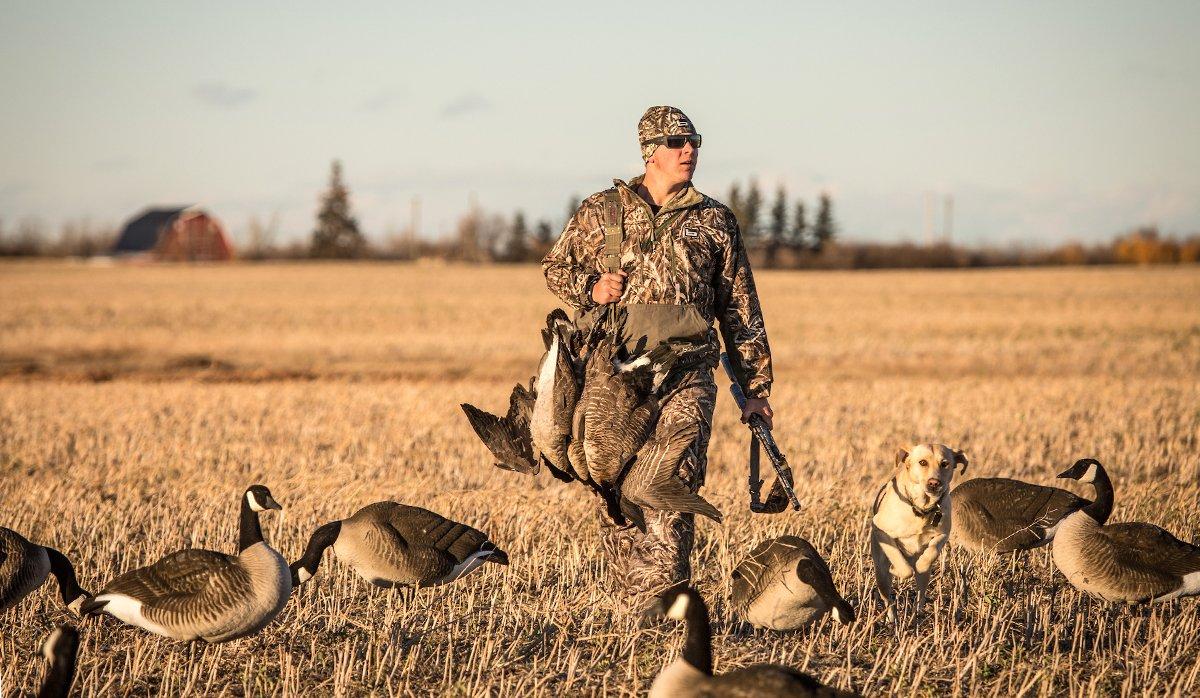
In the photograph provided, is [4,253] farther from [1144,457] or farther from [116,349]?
[1144,457]

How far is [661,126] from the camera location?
613 cm

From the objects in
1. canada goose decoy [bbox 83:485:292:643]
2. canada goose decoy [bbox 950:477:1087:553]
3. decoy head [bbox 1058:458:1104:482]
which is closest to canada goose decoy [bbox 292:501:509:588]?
canada goose decoy [bbox 83:485:292:643]

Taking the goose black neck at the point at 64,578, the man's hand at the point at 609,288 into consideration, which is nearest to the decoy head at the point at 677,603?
the man's hand at the point at 609,288

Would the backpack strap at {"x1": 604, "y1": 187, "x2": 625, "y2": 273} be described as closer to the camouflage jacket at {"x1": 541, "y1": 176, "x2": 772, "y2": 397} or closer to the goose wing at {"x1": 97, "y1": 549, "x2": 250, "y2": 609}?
the camouflage jacket at {"x1": 541, "y1": 176, "x2": 772, "y2": 397}

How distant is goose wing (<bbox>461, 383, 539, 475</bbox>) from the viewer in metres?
6.04

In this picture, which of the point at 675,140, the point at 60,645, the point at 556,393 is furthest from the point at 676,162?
the point at 60,645

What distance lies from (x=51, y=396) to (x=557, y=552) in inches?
437

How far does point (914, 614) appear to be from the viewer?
20.8 feet

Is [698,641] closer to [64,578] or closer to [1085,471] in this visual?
[64,578]

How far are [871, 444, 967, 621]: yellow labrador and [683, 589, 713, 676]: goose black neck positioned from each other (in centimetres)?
224

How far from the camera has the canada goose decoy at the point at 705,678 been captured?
3969 mm

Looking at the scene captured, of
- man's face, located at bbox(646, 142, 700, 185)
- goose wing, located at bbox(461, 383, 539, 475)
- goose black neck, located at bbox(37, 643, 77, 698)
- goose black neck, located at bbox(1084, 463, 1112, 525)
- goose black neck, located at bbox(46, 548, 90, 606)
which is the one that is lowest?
goose black neck, located at bbox(46, 548, 90, 606)

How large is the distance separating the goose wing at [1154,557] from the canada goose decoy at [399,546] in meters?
3.63

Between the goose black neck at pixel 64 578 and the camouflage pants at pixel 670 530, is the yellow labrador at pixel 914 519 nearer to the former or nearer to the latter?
the camouflage pants at pixel 670 530
